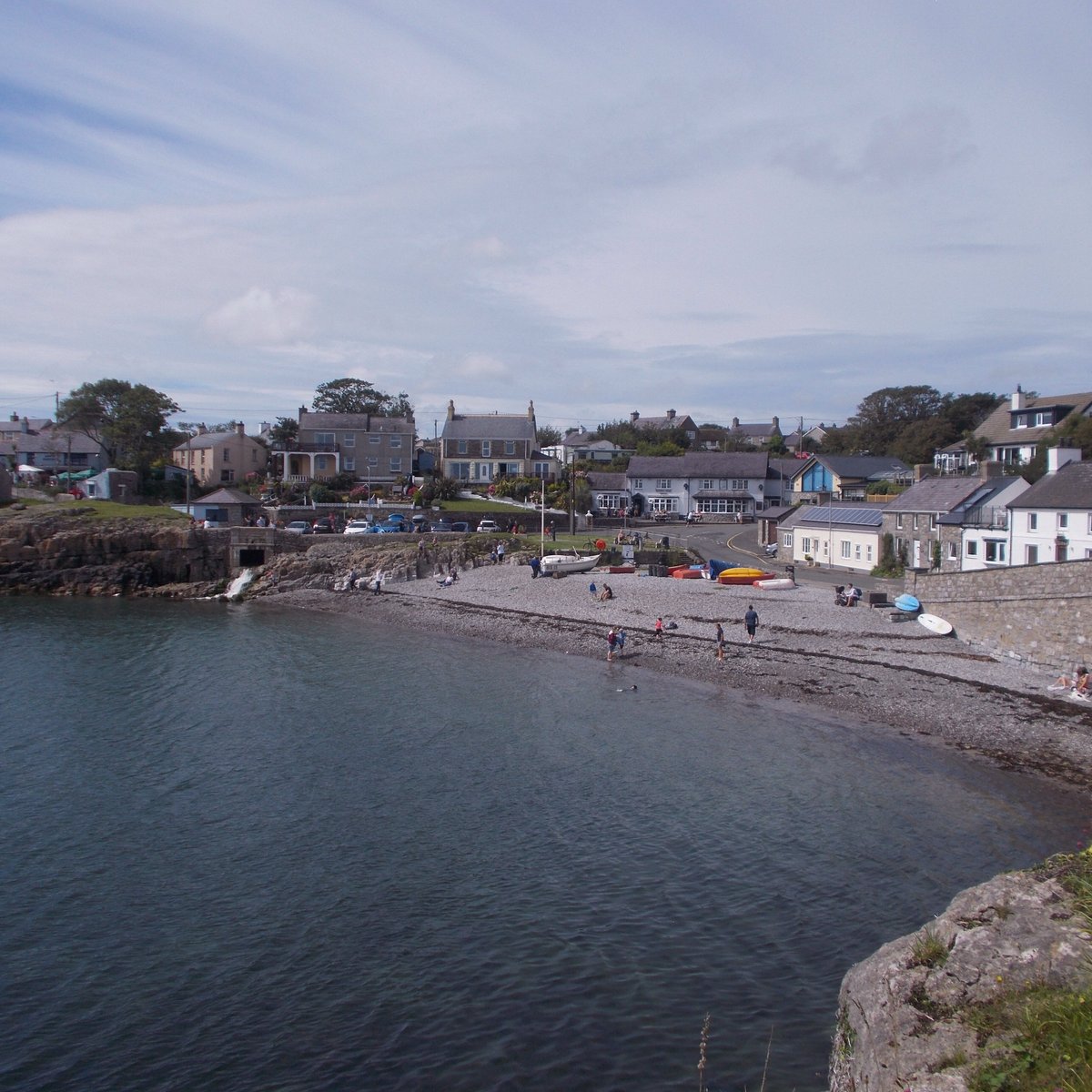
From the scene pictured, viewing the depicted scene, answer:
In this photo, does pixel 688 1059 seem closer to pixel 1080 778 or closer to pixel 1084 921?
pixel 1084 921

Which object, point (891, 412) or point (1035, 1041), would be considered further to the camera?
point (891, 412)

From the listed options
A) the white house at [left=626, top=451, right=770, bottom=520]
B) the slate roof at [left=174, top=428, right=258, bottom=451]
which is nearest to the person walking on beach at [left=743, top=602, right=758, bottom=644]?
→ the white house at [left=626, top=451, right=770, bottom=520]

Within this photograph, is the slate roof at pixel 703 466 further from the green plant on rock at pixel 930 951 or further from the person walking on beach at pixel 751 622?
the green plant on rock at pixel 930 951

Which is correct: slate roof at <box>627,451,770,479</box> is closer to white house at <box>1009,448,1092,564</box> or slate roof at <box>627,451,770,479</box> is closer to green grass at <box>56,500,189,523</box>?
green grass at <box>56,500,189,523</box>

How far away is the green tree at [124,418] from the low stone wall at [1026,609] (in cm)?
7606

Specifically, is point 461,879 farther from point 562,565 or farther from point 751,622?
point 562,565

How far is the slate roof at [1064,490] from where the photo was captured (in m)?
39.8

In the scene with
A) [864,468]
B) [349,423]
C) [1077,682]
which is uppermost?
[349,423]

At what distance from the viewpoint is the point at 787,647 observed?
132ft

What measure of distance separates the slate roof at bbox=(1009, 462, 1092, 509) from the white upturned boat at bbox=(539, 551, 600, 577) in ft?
87.2

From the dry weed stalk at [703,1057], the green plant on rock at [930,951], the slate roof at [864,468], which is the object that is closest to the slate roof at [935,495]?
the slate roof at [864,468]

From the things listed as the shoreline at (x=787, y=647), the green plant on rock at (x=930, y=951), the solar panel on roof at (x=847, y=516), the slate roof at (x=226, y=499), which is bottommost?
the shoreline at (x=787, y=647)

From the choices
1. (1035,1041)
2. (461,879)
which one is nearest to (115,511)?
(461,879)

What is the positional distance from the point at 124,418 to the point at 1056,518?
8343cm
